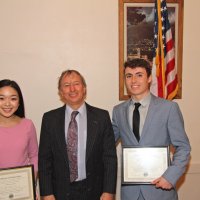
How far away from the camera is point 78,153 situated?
7.59 ft

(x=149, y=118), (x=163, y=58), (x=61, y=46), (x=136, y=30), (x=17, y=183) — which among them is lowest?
(x=17, y=183)

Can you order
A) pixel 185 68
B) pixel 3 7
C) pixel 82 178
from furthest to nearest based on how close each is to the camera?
pixel 185 68, pixel 3 7, pixel 82 178

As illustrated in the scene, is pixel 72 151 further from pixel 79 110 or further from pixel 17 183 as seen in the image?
pixel 17 183

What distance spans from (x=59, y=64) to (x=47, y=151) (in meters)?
1.29

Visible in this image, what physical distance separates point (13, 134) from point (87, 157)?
2.28 ft

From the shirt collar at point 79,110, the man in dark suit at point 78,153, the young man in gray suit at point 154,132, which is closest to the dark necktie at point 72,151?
the man in dark suit at point 78,153

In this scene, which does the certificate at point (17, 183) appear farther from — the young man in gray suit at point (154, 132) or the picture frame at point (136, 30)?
the picture frame at point (136, 30)

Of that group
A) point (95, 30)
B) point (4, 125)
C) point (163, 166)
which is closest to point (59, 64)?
point (95, 30)

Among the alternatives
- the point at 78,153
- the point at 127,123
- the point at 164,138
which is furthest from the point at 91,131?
the point at 164,138

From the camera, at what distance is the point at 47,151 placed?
7.70 ft

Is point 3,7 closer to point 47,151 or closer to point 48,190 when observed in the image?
point 47,151

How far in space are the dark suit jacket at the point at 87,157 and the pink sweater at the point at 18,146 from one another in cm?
18

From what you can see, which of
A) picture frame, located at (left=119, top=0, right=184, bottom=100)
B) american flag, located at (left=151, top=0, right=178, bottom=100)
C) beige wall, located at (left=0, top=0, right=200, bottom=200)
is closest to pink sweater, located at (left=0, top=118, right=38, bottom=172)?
beige wall, located at (left=0, top=0, right=200, bottom=200)

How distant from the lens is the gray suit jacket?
2.16 meters
